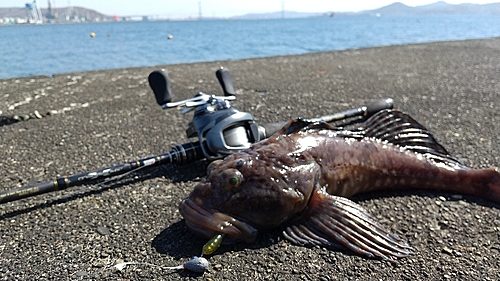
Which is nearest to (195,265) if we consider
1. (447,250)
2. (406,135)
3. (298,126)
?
(298,126)

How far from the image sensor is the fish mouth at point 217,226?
9.52 feet

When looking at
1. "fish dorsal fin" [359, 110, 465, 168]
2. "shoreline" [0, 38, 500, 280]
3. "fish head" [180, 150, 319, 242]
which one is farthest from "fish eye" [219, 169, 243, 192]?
"fish dorsal fin" [359, 110, 465, 168]

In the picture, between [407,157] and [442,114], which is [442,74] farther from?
[407,157]

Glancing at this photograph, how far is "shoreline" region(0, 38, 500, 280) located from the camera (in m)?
2.84

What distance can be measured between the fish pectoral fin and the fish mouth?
327 mm

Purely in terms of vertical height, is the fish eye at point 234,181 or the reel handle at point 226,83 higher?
the reel handle at point 226,83

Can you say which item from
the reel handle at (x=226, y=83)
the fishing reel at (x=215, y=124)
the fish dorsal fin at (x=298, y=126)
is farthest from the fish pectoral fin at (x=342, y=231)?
the reel handle at (x=226, y=83)

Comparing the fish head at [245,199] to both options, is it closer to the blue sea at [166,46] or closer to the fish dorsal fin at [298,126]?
the fish dorsal fin at [298,126]

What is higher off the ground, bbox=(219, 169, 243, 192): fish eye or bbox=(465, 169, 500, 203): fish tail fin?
bbox=(219, 169, 243, 192): fish eye

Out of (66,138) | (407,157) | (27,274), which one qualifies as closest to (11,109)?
(66,138)

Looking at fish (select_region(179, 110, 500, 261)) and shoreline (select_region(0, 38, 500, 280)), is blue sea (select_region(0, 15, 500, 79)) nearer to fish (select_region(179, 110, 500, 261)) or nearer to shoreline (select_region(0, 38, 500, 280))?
shoreline (select_region(0, 38, 500, 280))

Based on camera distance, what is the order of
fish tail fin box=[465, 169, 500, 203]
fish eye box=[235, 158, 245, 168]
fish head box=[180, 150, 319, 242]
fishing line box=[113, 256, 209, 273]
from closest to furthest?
fishing line box=[113, 256, 209, 273]
fish head box=[180, 150, 319, 242]
fish eye box=[235, 158, 245, 168]
fish tail fin box=[465, 169, 500, 203]

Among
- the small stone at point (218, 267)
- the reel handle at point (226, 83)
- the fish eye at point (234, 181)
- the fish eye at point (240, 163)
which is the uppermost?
the reel handle at point (226, 83)

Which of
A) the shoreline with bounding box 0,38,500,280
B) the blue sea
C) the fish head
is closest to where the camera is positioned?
the shoreline with bounding box 0,38,500,280
